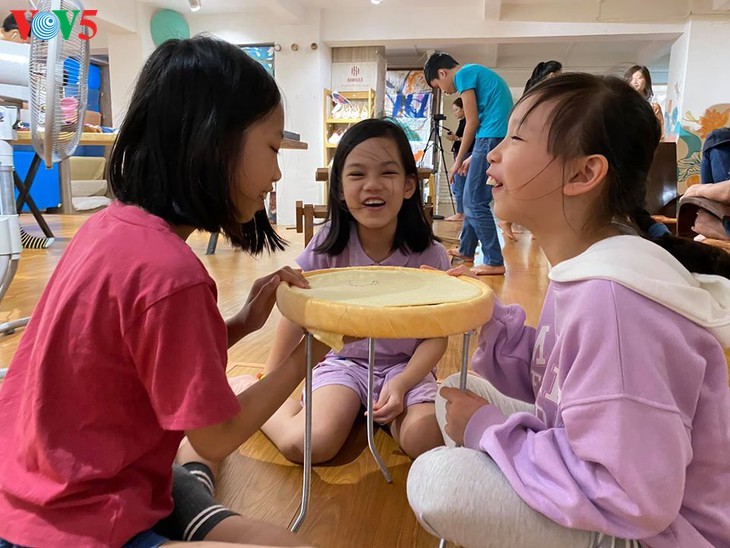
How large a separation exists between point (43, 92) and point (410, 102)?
5940 millimetres

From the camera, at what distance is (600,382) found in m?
0.46

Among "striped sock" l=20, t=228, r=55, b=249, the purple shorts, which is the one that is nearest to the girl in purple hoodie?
the purple shorts

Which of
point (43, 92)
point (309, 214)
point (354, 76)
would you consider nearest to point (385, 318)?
point (43, 92)

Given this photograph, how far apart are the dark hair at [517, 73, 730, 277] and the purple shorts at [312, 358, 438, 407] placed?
22.1 inches

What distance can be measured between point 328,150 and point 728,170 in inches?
167

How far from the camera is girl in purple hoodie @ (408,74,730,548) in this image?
1.50ft

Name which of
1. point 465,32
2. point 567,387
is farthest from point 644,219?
point 465,32

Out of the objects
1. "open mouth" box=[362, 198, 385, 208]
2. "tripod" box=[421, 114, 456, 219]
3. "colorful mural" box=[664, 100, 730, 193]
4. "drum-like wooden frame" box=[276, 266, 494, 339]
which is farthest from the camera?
"tripod" box=[421, 114, 456, 219]

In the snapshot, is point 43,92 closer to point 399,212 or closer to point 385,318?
point 399,212

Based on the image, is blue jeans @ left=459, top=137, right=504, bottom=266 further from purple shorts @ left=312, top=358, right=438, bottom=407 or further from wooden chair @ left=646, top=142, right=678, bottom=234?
purple shorts @ left=312, top=358, right=438, bottom=407

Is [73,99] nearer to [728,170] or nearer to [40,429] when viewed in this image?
[40,429]

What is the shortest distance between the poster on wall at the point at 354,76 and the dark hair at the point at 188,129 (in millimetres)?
5313

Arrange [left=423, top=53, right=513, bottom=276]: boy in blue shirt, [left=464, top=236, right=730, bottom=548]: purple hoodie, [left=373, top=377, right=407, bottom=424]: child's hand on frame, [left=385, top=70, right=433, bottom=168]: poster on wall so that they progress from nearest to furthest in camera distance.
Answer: [left=464, top=236, right=730, bottom=548]: purple hoodie, [left=373, top=377, right=407, bottom=424]: child's hand on frame, [left=423, top=53, right=513, bottom=276]: boy in blue shirt, [left=385, top=70, right=433, bottom=168]: poster on wall

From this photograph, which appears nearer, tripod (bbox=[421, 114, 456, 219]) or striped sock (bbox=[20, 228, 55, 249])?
striped sock (bbox=[20, 228, 55, 249])
